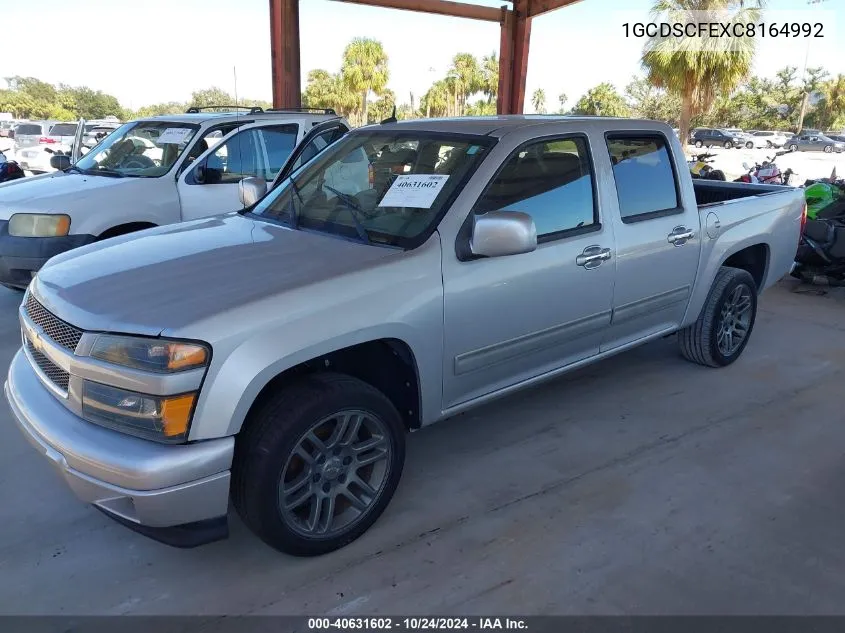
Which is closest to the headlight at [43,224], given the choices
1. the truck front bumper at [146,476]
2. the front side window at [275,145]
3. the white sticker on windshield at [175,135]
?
the white sticker on windshield at [175,135]

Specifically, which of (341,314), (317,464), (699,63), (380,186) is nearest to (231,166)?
(380,186)

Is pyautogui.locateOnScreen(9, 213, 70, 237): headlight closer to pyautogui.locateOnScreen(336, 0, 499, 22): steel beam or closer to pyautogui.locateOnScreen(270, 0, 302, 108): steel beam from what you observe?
pyautogui.locateOnScreen(270, 0, 302, 108): steel beam

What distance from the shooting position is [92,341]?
2277 mm

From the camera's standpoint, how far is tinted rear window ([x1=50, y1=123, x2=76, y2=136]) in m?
17.5

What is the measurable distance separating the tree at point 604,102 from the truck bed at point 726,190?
52476 mm

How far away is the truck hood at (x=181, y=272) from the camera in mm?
2312

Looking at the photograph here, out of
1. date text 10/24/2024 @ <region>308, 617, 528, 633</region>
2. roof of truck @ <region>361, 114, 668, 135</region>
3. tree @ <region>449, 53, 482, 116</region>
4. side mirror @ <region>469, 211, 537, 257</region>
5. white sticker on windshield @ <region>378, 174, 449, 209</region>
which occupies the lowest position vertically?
date text 10/24/2024 @ <region>308, 617, 528, 633</region>

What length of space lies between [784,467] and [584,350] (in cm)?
121

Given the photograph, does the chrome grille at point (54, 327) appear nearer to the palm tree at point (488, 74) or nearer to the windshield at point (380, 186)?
the windshield at point (380, 186)

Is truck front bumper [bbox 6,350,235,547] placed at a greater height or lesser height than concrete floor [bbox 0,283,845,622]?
greater

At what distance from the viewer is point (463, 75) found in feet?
208

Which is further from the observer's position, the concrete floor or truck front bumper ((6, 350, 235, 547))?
the concrete floor

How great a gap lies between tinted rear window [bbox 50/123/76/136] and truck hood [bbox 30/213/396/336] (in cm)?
1718

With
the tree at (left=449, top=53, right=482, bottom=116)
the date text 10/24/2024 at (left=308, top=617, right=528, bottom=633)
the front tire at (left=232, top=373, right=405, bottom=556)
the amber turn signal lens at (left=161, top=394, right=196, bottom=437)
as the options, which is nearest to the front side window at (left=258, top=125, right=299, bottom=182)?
the front tire at (left=232, top=373, right=405, bottom=556)
